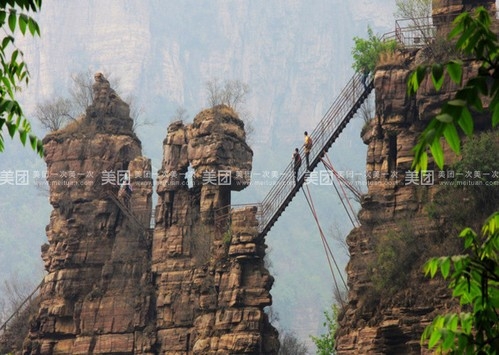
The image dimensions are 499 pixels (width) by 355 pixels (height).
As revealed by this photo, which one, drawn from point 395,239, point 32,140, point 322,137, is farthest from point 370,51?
point 32,140

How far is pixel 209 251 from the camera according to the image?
58125 millimetres

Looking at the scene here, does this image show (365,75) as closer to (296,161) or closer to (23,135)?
(296,161)

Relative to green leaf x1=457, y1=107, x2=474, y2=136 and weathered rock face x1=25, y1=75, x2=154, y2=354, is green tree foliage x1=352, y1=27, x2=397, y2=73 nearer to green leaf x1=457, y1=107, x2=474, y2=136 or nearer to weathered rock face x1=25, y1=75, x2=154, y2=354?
weathered rock face x1=25, y1=75, x2=154, y2=354

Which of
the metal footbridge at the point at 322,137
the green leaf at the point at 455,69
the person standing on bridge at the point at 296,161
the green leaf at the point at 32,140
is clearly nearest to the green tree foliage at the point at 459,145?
the green leaf at the point at 455,69

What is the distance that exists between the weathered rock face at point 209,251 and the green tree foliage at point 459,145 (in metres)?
42.5

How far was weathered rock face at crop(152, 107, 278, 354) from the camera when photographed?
54938mm

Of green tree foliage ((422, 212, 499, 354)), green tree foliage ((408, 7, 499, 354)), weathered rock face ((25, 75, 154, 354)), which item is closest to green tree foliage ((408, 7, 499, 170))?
green tree foliage ((408, 7, 499, 354))

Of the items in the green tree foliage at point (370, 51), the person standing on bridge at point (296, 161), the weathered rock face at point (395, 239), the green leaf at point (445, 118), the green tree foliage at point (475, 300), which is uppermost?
the green tree foliage at point (370, 51)

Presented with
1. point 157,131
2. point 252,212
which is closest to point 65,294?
point 252,212

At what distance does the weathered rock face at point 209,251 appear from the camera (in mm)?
54938

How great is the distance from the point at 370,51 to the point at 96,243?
1931cm

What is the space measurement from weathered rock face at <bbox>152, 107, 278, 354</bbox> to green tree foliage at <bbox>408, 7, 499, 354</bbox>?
42.5 m

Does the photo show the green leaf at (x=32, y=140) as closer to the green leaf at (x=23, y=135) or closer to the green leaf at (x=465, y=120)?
the green leaf at (x=23, y=135)

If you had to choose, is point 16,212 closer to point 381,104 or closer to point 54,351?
point 54,351
